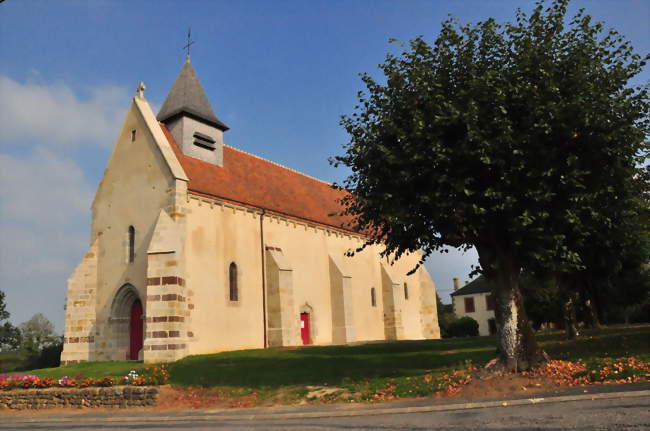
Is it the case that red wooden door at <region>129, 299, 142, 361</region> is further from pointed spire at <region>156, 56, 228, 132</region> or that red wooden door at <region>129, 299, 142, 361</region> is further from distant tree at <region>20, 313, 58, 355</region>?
distant tree at <region>20, 313, 58, 355</region>

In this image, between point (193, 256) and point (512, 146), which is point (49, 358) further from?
point (512, 146)

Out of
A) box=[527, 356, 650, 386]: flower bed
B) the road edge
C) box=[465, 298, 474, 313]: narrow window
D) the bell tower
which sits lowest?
the road edge

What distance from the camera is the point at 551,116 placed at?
39.6 ft

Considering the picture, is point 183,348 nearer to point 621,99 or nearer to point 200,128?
point 200,128

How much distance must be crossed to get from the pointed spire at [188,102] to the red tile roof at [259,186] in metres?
1.13

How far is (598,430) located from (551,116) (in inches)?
288

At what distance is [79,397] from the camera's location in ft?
52.6

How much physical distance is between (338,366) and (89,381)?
7987 millimetres

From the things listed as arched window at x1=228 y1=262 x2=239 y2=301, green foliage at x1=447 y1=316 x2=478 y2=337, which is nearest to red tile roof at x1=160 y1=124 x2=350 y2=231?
arched window at x1=228 y1=262 x2=239 y2=301

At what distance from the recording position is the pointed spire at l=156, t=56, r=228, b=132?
27728mm

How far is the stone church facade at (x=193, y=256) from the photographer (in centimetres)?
2256

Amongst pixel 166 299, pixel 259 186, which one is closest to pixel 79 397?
pixel 166 299

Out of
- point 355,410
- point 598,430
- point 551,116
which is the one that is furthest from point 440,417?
point 551,116

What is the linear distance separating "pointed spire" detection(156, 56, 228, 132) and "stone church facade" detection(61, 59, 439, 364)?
0.08 metres
